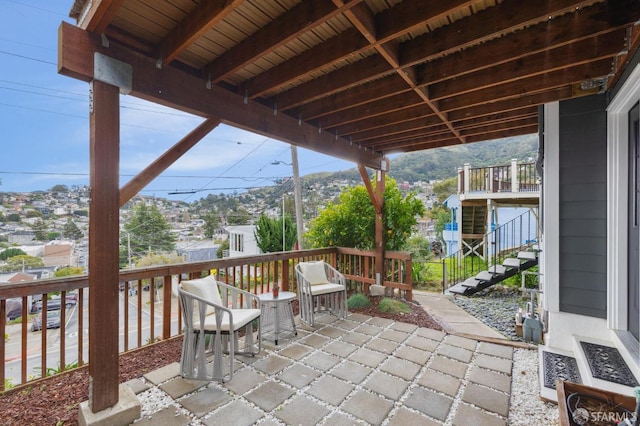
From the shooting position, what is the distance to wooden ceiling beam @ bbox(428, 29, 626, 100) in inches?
86.0

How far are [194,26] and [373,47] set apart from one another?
121cm

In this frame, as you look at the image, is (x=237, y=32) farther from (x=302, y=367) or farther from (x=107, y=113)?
(x=302, y=367)

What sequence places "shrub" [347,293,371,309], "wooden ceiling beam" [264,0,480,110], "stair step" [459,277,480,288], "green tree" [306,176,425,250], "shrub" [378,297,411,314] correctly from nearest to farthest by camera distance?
"wooden ceiling beam" [264,0,480,110], "shrub" [378,297,411,314], "shrub" [347,293,371,309], "green tree" [306,176,425,250], "stair step" [459,277,480,288]

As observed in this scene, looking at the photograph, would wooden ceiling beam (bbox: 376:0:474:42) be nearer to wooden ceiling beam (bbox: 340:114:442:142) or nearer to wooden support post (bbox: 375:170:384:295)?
wooden ceiling beam (bbox: 340:114:442:142)

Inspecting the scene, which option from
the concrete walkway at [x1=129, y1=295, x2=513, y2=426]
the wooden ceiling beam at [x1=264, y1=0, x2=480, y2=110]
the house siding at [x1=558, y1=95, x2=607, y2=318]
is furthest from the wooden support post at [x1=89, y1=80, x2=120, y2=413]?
the house siding at [x1=558, y1=95, x2=607, y2=318]

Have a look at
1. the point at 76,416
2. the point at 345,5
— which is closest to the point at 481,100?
the point at 345,5

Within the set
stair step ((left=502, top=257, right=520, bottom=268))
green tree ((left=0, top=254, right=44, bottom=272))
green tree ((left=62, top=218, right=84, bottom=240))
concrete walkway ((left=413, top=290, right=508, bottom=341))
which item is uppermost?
green tree ((left=62, top=218, right=84, bottom=240))

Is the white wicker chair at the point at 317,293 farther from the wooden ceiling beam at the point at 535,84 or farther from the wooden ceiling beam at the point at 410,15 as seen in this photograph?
the wooden ceiling beam at the point at 410,15

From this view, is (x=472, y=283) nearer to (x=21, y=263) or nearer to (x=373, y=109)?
(x=373, y=109)

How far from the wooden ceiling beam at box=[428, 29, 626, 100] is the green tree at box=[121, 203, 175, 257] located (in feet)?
31.6

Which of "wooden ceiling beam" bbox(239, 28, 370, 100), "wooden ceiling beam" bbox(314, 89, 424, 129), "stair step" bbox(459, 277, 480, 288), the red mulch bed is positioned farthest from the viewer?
"stair step" bbox(459, 277, 480, 288)

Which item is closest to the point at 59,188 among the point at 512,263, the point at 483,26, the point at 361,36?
the point at 361,36

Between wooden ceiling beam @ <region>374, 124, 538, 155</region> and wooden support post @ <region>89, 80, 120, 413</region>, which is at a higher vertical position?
wooden ceiling beam @ <region>374, 124, 538, 155</region>

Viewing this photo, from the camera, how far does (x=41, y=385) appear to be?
7.81ft
